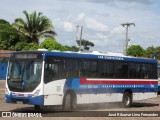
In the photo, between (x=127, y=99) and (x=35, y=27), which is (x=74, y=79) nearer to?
(x=127, y=99)

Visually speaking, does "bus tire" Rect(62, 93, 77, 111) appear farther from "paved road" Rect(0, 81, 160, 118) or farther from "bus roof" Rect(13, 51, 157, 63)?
"bus roof" Rect(13, 51, 157, 63)

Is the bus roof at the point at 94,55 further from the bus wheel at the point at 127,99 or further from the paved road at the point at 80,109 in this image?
the paved road at the point at 80,109

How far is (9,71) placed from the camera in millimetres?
18266

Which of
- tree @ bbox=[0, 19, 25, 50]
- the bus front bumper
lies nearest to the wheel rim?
the bus front bumper

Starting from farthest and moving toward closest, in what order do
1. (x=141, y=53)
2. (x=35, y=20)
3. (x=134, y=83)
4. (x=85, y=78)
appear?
1. (x=141, y=53)
2. (x=35, y=20)
3. (x=134, y=83)
4. (x=85, y=78)

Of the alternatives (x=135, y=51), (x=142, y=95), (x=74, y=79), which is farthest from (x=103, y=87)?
(x=135, y=51)

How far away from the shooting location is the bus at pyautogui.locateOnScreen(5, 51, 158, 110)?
57.2 ft

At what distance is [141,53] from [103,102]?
59539 millimetres

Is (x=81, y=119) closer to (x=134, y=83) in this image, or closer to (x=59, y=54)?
(x=59, y=54)

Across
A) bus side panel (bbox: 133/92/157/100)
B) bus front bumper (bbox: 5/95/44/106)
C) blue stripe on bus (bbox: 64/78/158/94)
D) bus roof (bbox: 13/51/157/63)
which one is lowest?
bus side panel (bbox: 133/92/157/100)

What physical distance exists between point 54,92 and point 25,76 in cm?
145

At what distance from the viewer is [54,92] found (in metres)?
17.9

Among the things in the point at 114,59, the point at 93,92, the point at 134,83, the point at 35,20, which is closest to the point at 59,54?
the point at 93,92

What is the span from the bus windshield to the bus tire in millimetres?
1970
